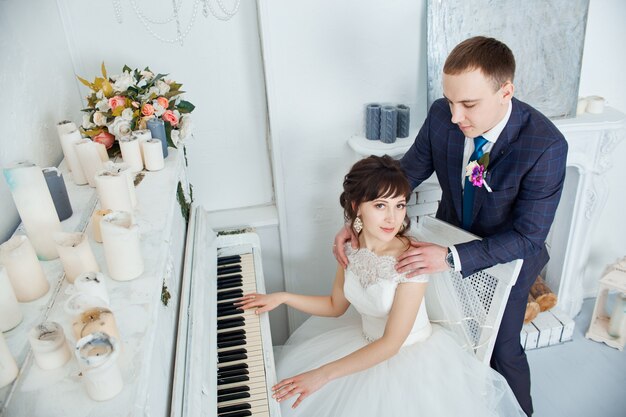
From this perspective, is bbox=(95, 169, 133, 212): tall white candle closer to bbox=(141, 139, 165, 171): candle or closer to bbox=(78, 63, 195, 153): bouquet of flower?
bbox=(141, 139, 165, 171): candle

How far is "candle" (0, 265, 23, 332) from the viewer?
1.07 meters

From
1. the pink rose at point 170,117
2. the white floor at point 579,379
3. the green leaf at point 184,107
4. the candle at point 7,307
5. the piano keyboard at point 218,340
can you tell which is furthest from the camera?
the white floor at point 579,379

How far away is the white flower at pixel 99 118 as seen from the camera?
79.1 inches

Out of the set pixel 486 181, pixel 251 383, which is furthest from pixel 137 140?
pixel 486 181

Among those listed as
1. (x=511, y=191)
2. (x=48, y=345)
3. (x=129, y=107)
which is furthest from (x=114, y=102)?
(x=511, y=191)

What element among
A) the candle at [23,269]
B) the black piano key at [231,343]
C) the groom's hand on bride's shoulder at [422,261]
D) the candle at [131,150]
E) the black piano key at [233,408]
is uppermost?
the candle at [131,150]

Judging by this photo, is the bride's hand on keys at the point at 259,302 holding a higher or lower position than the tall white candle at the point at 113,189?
lower

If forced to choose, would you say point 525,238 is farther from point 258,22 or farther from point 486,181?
point 258,22

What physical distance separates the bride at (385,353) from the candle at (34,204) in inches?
38.2

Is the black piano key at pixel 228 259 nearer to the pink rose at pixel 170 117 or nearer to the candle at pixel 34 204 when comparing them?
the pink rose at pixel 170 117

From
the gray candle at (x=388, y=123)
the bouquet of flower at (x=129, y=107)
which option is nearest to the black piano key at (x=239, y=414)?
the bouquet of flower at (x=129, y=107)

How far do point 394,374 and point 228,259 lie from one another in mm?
1014

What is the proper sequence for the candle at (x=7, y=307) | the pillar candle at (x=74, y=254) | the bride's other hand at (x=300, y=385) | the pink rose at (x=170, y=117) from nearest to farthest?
1. the candle at (x=7, y=307)
2. the pillar candle at (x=74, y=254)
3. the bride's other hand at (x=300, y=385)
4. the pink rose at (x=170, y=117)

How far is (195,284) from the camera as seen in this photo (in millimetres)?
1924
